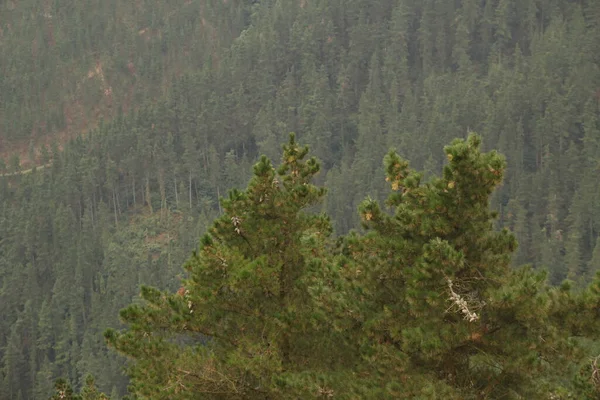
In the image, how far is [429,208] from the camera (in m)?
12.0

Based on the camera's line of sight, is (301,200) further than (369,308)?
Yes

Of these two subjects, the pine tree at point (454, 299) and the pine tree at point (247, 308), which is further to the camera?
the pine tree at point (247, 308)

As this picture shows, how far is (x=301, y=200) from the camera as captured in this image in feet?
48.9

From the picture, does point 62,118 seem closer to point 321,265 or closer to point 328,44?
point 328,44

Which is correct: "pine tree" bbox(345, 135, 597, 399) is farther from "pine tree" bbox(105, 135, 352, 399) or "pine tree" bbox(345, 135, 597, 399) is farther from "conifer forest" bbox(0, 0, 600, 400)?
"pine tree" bbox(105, 135, 352, 399)

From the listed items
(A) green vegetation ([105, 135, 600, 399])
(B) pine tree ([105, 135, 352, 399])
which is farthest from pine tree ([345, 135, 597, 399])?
(B) pine tree ([105, 135, 352, 399])

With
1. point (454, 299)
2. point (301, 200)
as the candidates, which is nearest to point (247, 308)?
point (301, 200)

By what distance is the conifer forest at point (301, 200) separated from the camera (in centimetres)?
1203

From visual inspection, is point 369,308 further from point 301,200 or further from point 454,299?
point 301,200

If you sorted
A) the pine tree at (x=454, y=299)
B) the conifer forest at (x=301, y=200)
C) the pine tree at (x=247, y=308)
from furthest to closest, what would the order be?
the pine tree at (x=247, y=308) < the conifer forest at (x=301, y=200) < the pine tree at (x=454, y=299)

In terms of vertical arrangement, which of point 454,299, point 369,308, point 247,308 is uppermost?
point 247,308

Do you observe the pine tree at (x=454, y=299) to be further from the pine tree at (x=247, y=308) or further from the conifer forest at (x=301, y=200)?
the pine tree at (x=247, y=308)

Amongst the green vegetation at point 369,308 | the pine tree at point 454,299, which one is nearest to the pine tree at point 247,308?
the green vegetation at point 369,308

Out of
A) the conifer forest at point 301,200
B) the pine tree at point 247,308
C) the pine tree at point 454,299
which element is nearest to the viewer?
the pine tree at point 454,299
